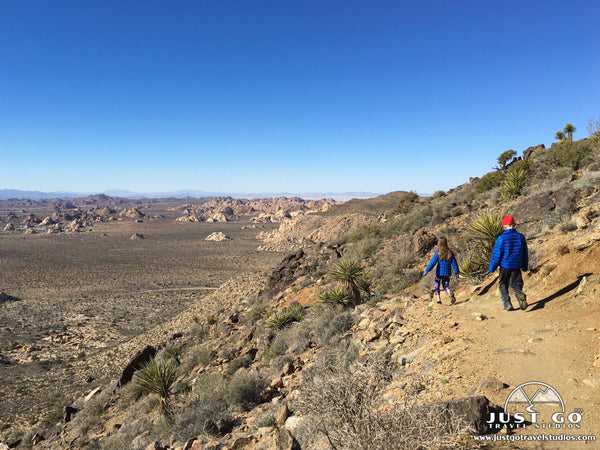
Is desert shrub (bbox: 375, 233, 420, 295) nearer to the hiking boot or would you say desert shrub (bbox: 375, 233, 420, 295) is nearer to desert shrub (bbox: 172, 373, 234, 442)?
the hiking boot

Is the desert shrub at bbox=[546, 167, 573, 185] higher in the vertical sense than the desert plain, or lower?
higher

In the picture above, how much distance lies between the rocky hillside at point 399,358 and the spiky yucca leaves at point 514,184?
79 millimetres

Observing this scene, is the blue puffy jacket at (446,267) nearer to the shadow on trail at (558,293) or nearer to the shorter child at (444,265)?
the shorter child at (444,265)

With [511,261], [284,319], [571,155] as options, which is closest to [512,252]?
[511,261]

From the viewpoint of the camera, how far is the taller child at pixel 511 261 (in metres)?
5.43

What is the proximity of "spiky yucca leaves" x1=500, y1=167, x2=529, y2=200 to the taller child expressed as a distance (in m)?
9.92

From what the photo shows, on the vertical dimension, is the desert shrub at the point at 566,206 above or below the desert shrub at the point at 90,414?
above

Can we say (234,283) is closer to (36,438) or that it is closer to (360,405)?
(36,438)

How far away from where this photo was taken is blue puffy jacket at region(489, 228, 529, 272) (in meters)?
5.43

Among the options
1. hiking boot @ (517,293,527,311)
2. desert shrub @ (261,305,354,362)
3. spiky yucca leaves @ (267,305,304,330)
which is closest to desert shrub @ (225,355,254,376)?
desert shrub @ (261,305,354,362)

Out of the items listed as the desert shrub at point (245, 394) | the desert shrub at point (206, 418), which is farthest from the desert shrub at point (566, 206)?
the desert shrub at point (206, 418)

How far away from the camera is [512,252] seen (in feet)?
18.0

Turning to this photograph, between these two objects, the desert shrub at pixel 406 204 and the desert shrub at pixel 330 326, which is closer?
the desert shrub at pixel 330 326

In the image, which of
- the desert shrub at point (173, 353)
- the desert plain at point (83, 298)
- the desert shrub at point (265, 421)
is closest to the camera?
the desert shrub at point (265, 421)
